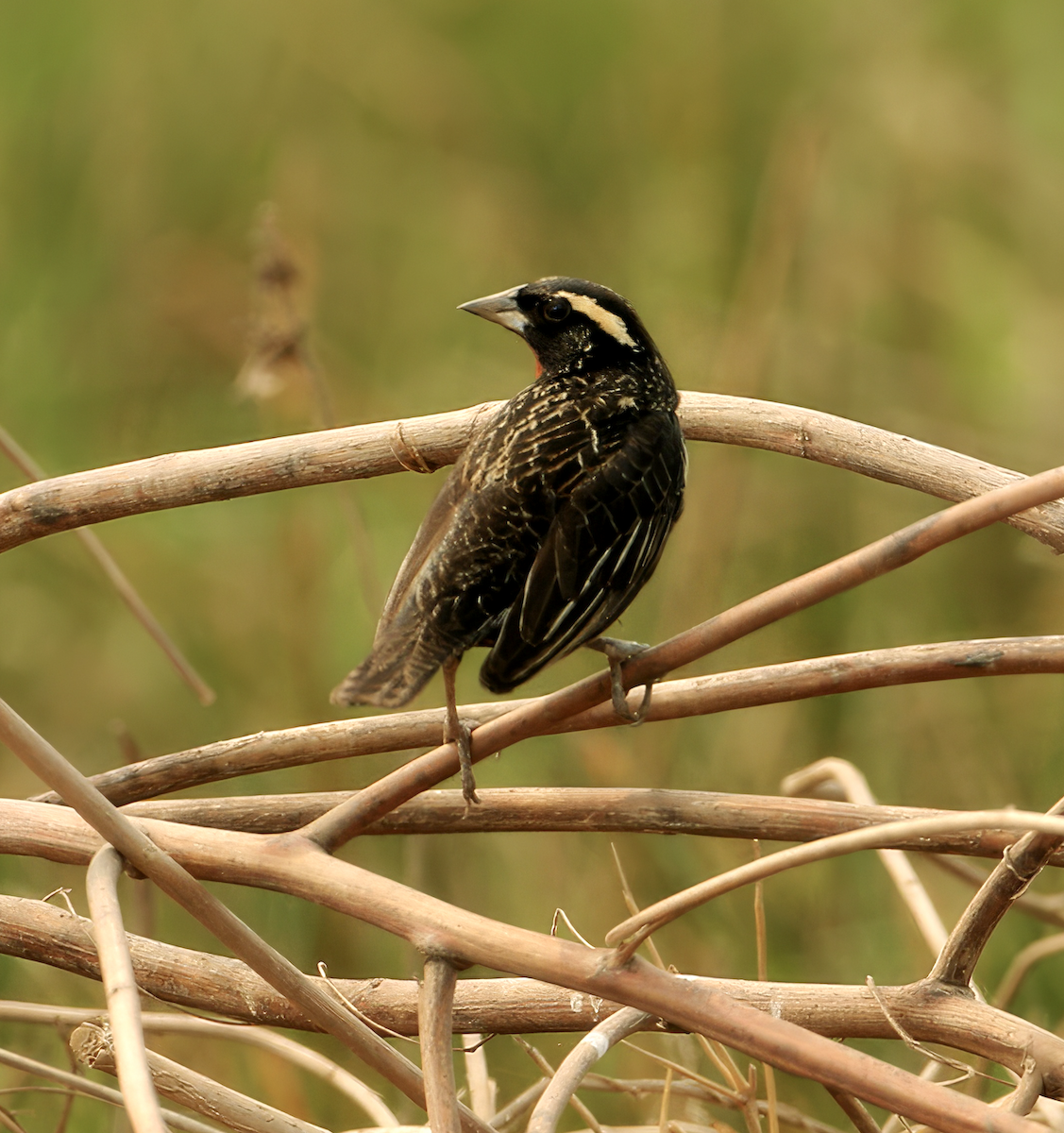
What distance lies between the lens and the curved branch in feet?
7.75

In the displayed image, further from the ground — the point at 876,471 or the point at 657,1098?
the point at 876,471

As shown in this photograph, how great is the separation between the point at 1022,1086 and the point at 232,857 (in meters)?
1.07

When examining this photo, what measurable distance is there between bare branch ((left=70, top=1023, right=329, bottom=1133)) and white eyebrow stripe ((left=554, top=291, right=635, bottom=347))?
1691 millimetres

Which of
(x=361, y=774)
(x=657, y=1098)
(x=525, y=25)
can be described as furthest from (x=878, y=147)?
(x=657, y=1098)

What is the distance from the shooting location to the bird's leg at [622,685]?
6.70 feet

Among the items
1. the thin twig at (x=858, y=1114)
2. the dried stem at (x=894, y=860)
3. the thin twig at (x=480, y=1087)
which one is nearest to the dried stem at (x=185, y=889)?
the thin twig at (x=858, y=1114)

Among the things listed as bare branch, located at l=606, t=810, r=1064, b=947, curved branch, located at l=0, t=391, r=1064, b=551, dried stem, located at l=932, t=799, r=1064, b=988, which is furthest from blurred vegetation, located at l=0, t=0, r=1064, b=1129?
bare branch, located at l=606, t=810, r=1064, b=947

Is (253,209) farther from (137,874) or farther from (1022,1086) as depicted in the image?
(1022,1086)

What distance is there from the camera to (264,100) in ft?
18.8

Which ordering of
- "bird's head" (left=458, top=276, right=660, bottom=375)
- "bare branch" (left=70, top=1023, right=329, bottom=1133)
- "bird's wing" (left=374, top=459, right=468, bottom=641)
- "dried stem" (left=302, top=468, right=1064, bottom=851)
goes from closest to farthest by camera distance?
"dried stem" (left=302, top=468, right=1064, bottom=851)
"bare branch" (left=70, top=1023, right=329, bottom=1133)
"bird's wing" (left=374, top=459, right=468, bottom=641)
"bird's head" (left=458, top=276, right=660, bottom=375)

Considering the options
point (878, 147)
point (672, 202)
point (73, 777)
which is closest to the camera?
point (73, 777)

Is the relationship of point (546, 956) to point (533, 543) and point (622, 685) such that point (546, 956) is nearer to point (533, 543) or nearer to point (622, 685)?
point (622, 685)

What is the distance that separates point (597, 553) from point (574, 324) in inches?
27.7

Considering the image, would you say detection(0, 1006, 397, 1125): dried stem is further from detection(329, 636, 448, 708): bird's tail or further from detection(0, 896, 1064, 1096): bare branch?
detection(329, 636, 448, 708): bird's tail
